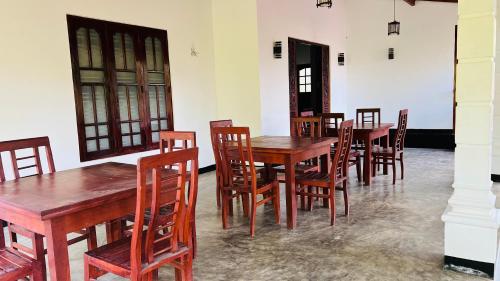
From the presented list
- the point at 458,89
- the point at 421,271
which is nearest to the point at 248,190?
the point at 421,271

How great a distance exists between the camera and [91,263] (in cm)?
189

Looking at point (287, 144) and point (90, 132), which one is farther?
point (90, 132)

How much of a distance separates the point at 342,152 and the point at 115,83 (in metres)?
3.07

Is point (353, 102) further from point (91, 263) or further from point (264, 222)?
point (91, 263)

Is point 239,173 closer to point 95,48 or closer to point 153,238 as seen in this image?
point 153,238

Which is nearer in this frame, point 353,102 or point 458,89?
point 458,89

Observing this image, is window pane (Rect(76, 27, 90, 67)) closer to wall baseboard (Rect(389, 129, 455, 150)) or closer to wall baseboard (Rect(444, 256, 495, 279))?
wall baseboard (Rect(444, 256, 495, 279))

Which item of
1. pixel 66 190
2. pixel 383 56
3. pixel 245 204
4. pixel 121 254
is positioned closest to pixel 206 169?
pixel 245 204

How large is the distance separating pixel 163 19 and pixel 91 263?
436cm

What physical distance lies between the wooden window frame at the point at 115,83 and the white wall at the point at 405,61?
16.7 feet

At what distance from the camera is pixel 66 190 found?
2092 mm

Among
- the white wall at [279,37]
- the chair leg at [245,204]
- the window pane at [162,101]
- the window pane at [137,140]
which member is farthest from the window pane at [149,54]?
the chair leg at [245,204]

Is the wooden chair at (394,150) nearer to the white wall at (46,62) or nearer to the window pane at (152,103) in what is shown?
the window pane at (152,103)

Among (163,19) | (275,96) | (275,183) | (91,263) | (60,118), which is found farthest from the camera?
(275,96)
